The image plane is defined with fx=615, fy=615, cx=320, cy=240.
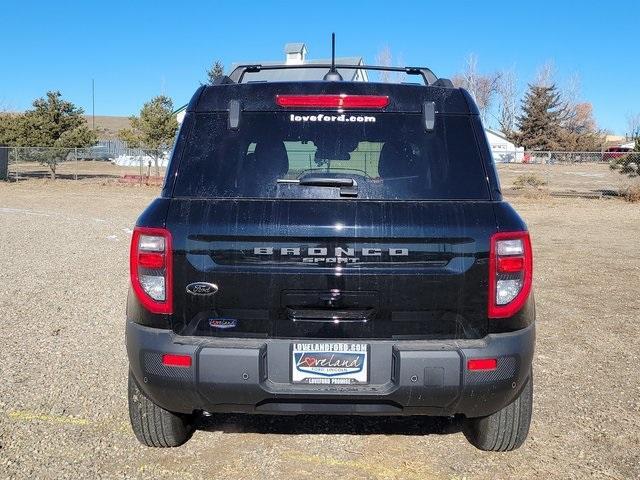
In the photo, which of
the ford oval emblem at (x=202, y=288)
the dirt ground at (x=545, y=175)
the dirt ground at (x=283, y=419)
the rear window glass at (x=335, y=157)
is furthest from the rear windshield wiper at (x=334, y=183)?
the dirt ground at (x=545, y=175)

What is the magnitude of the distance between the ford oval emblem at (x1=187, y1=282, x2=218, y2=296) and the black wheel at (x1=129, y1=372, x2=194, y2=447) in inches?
29.4

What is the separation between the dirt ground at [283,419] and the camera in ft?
10.7

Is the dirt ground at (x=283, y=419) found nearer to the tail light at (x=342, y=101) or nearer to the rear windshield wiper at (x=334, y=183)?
the rear windshield wiper at (x=334, y=183)

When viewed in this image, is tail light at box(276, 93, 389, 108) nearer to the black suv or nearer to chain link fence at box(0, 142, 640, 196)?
chain link fence at box(0, 142, 640, 196)

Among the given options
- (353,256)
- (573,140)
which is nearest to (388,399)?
(353,256)

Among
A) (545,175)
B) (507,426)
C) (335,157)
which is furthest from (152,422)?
(545,175)

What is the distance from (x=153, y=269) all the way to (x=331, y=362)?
91cm

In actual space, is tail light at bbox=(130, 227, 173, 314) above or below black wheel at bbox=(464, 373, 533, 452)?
above

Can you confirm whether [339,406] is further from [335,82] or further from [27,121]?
[27,121]

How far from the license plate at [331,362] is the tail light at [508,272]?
624mm

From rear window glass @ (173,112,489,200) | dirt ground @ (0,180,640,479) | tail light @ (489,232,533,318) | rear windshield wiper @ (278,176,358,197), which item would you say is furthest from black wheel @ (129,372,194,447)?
tail light @ (489,232,533,318)

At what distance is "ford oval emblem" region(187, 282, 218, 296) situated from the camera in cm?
273

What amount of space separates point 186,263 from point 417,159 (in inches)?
47.6

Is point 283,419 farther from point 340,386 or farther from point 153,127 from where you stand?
point 153,127
